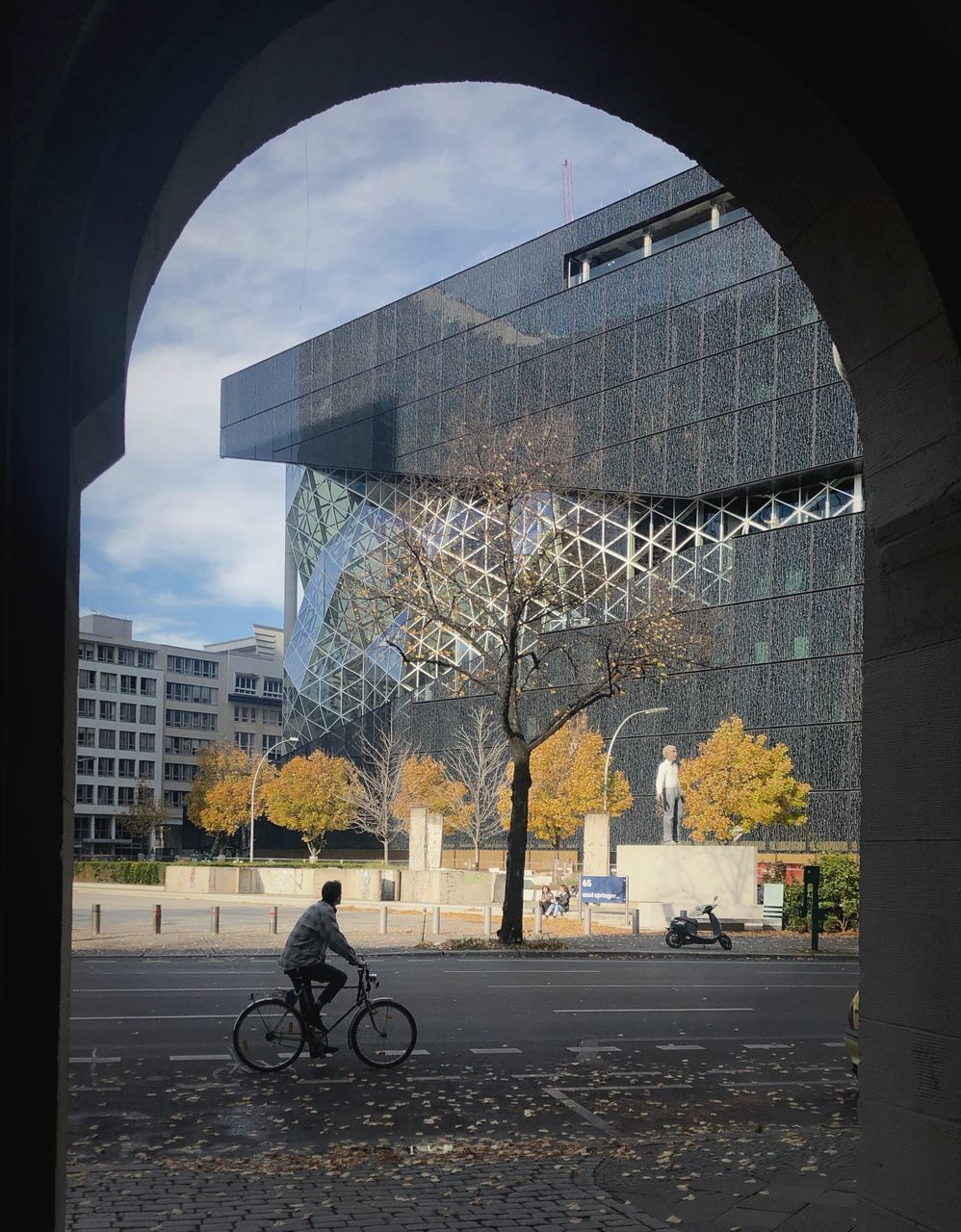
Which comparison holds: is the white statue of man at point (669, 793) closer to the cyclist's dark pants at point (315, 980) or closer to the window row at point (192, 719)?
the cyclist's dark pants at point (315, 980)

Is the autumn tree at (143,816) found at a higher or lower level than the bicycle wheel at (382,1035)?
lower

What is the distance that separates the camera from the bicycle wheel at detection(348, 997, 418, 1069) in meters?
13.0

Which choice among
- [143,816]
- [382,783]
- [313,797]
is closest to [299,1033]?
[382,783]

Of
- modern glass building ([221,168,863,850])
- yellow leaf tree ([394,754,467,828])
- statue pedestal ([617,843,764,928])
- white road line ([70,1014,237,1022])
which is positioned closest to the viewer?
white road line ([70,1014,237,1022])

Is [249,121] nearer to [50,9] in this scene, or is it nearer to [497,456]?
[50,9]

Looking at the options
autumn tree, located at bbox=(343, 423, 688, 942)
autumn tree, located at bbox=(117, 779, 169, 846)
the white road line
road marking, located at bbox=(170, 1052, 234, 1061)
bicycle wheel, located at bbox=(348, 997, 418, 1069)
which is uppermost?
autumn tree, located at bbox=(343, 423, 688, 942)

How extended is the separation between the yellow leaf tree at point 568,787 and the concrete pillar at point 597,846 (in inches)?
890

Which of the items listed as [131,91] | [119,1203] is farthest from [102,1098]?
[131,91]

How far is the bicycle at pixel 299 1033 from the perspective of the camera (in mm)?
12727

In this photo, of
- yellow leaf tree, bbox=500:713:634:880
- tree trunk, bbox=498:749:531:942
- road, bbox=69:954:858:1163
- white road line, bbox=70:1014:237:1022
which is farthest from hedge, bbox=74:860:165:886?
white road line, bbox=70:1014:237:1022

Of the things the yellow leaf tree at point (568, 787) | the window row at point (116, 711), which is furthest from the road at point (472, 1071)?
the window row at point (116, 711)

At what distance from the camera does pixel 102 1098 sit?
11.3 meters

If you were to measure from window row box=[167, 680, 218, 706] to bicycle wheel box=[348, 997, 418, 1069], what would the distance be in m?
136

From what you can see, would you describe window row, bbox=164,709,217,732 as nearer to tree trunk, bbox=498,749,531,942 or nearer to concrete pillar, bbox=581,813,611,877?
concrete pillar, bbox=581,813,611,877
